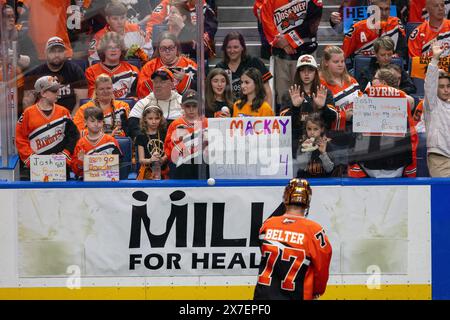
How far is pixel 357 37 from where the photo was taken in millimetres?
9758

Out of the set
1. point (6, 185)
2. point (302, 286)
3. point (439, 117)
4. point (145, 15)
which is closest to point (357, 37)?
point (439, 117)

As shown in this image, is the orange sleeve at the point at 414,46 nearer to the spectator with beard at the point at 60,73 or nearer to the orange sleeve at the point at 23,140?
the spectator with beard at the point at 60,73

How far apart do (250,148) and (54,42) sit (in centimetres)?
178

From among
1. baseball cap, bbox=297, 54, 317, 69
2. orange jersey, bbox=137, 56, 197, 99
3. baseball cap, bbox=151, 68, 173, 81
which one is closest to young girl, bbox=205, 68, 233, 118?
orange jersey, bbox=137, 56, 197, 99

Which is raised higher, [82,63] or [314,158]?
[82,63]

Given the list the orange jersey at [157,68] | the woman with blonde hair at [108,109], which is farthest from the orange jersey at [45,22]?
the orange jersey at [157,68]

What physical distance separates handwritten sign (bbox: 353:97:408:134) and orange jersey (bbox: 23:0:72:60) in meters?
2.35

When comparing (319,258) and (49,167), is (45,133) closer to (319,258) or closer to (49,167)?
(49,167)

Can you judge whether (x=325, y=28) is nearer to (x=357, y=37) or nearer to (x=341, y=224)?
(x=357, y=37)

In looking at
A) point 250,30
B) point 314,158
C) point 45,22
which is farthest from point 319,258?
point 45,22

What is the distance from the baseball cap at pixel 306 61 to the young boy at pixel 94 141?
62.8 inches

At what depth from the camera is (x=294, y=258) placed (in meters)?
8.43

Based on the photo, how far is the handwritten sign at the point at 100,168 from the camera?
32.1ft

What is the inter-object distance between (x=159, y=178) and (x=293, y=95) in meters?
1.26
